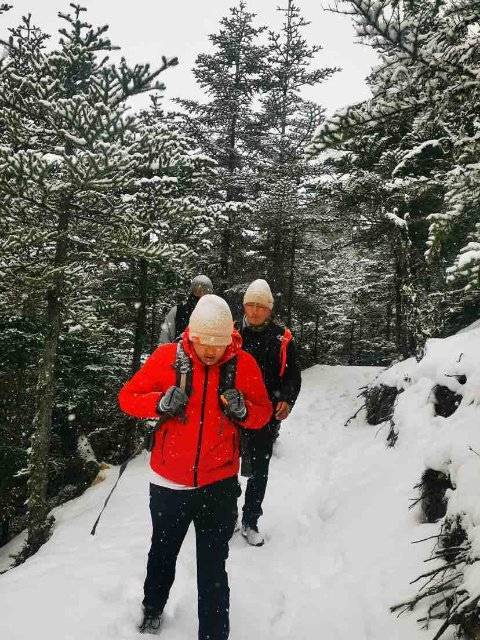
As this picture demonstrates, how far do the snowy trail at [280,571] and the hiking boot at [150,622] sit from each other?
0.09 metres

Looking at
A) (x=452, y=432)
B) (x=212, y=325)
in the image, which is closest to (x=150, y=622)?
(x=212, y=325)

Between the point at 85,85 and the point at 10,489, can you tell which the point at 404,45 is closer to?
the point at 85,85

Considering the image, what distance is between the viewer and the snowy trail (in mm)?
3348

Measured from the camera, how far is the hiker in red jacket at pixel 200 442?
302 cm

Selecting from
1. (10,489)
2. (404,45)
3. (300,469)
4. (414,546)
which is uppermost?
(404,45)

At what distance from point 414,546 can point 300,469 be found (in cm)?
390

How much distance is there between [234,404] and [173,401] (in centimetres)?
40

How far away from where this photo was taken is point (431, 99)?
9.14 feet

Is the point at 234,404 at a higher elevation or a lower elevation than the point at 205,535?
higher

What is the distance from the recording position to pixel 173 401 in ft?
9.69

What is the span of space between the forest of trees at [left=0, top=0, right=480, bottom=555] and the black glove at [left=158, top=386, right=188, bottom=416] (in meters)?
1.76

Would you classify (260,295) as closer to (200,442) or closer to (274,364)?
(274,364)

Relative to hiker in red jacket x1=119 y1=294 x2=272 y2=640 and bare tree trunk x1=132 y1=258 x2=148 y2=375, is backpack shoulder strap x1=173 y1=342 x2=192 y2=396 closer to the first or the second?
hiker in red jacket x1=119 y1=294 x2=272 y2=640

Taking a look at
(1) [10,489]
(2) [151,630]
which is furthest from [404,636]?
(1) [10,489]
